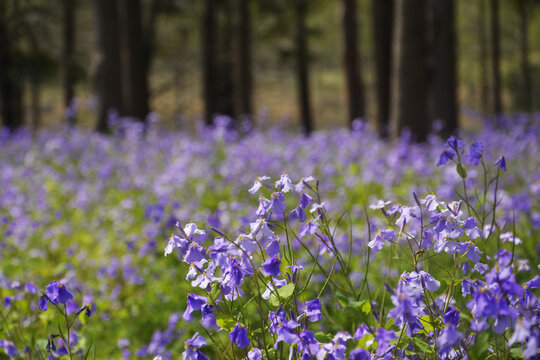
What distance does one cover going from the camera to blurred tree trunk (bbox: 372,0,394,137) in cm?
1337

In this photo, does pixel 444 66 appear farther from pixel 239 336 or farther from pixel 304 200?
pixel 239 336

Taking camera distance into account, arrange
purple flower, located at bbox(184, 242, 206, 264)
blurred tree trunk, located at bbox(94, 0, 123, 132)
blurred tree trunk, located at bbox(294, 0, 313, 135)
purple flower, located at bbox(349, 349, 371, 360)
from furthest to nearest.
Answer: blurred tree trunk, located at bbox(294, 0, 313, 135) < blurred tree trunk, located at bbox(94, 0, 123, 132) < purple flower, located at bbox(184, 242, 206, 264) < purple flower, located at bbox(349, 349, 371, 360)

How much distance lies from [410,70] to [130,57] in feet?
24.3

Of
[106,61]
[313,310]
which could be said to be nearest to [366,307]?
[313,310]

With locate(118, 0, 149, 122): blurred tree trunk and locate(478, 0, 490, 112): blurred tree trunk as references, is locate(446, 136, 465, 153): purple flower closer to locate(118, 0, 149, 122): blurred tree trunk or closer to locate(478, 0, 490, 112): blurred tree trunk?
locate(118, 0, 149, 122): blurred tree trunk

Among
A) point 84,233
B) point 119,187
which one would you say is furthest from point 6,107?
point 84,233

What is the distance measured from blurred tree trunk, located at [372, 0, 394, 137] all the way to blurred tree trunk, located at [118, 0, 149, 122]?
597 cm

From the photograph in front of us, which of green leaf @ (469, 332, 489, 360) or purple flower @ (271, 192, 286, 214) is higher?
purple flower @ (271, 192, 286, 214)

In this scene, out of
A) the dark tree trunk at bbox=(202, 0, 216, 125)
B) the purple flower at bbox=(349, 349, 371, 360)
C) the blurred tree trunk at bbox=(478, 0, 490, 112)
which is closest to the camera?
the purple flower at bbox=(349, 349, 371, 360)

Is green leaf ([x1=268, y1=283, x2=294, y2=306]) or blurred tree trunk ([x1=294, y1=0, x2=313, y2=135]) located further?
blurred tree trunk ([x1=294, y1=0, x2=313, y2=135])

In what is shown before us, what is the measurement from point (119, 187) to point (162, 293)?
139 inches

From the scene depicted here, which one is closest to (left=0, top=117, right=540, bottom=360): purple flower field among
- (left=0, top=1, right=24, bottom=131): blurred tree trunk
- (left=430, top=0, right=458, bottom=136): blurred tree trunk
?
(left=430, top=0, right=458, bottom=136): blurred tree trunk

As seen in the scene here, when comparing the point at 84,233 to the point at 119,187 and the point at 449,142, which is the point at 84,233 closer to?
the point at 119,187

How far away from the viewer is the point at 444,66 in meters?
9.03
